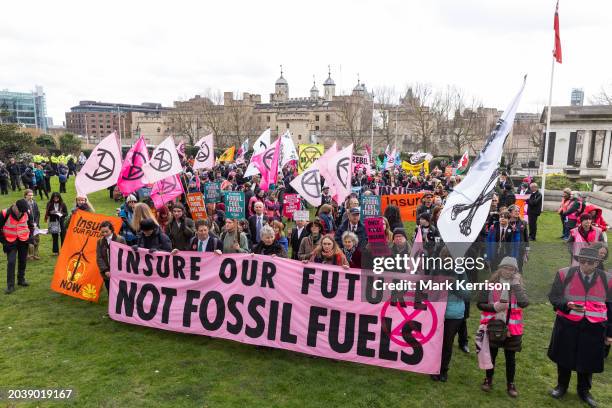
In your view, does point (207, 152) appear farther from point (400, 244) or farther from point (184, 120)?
point (184, 120)

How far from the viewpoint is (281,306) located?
20.4 feet

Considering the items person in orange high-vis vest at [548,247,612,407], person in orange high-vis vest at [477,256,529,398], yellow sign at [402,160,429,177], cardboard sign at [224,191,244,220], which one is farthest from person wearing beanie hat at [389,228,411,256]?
yellow sign at [402,160,429,177]

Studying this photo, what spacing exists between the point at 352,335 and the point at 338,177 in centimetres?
583

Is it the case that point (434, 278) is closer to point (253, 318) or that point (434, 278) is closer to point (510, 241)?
point (253, 318)

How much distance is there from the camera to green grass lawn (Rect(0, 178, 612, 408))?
209 inches

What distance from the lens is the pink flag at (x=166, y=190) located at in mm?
10562

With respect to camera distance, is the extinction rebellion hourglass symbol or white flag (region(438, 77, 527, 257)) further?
the extinction rebellion hourglass symbol

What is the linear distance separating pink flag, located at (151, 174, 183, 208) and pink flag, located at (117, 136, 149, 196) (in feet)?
1.73

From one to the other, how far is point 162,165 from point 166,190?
0.67m

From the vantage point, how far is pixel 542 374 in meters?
5.99

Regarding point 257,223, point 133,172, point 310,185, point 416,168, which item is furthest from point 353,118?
point 257,223

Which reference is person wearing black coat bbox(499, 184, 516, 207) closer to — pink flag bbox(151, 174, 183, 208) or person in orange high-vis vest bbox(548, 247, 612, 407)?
person in orange high-vis vest bbox(548, 247, 612, 407)

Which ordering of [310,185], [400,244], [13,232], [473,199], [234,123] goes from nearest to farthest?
1. [473,199]
2. [400,244]
3. [13,232]
4. [310,185]
5. [234,123]

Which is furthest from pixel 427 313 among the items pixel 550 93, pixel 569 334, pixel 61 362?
pixel 550 93
